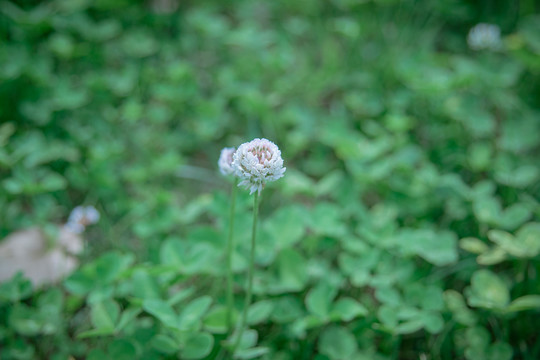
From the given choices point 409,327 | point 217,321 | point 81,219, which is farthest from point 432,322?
point 81,219

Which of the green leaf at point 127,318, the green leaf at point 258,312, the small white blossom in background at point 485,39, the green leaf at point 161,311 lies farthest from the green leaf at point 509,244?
the small white blossom in background at point 485,39

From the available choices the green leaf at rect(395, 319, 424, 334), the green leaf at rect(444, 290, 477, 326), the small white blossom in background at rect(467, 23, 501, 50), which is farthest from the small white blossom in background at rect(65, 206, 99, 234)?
the small white blossom in background at rect(467, 23, 501, 50)

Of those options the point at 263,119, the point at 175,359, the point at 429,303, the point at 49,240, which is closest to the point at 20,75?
the point at 49,240

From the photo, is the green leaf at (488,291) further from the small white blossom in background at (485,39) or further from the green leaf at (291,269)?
the small white blossom in background at (485,39)

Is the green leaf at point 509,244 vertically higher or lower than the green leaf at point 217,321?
higher

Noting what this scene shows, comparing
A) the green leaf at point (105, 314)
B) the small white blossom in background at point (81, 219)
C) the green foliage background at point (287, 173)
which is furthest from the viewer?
the small white blossom in background at point (81, 219)

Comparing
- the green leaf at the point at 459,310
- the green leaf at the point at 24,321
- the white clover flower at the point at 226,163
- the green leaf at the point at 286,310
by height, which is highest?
the white clover flower at the point at 226,163

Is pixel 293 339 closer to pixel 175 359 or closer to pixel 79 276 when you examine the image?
pixel 175 359
